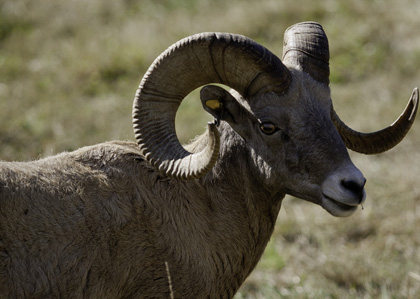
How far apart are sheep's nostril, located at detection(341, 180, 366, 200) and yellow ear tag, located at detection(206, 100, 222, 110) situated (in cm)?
154

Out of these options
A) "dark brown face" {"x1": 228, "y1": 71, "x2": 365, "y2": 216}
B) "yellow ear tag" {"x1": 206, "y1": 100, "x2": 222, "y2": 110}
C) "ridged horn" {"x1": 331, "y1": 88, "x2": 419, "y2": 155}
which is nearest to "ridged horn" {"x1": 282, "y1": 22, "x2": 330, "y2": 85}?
"dark brown face" {"x1": 228, "y1": 71, "x2": 365, "y2": 216}

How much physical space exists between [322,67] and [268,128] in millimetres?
990

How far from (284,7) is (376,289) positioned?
1158cm

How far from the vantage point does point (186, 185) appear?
6570 millimetres

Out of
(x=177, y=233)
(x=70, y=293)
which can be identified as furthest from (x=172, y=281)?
(x=70, y=293)

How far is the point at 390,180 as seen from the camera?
1208 centimetres

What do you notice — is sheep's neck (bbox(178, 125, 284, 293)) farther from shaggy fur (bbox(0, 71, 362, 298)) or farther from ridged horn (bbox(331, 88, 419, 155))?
ridged horn (bbox(331, 88, 419, 155))

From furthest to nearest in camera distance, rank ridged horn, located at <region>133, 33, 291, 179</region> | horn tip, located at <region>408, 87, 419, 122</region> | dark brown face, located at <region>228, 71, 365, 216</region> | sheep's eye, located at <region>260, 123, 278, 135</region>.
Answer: horn tip, located at <region>408, 87, 419, 122</region>
sheep's eye, located at <region>260, 123, 278, 135</region>
ridged horn, located at <region>133, 33, 291, 179</region>
dark brown face, located at <region>228, 71, 365, 216</region>

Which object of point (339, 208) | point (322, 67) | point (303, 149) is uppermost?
point (322, 67)

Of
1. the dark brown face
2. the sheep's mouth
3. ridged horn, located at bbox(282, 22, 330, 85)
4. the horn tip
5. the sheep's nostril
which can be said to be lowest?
the sheep's mouth

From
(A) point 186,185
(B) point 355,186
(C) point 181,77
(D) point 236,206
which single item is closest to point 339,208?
(B) point 355,186

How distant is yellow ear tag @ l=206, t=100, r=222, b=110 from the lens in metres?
6.48

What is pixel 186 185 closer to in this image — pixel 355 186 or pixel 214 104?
pixel 214 104

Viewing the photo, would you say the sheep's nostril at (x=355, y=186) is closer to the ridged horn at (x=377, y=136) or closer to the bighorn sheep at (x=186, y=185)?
the bighorn sheep at (x=186, y=185)
